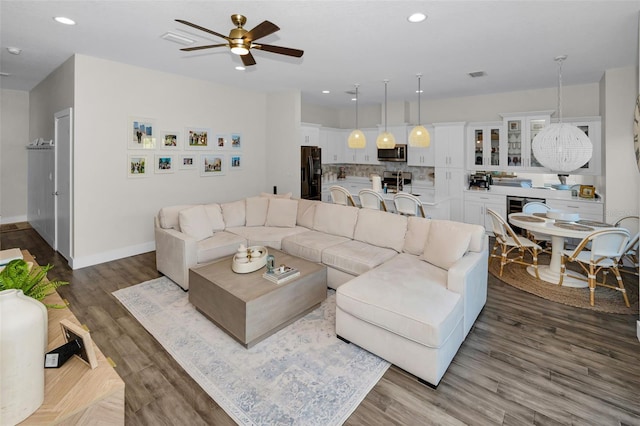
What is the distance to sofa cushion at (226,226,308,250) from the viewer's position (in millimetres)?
4496

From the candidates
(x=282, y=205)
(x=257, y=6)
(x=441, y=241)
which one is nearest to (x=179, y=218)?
(x=282, y=205)

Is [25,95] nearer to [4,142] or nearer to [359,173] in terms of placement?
[4,142]

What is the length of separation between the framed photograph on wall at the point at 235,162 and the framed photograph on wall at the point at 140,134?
149 centimetres

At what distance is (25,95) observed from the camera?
698 cm

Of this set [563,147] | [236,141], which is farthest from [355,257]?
[236,141]

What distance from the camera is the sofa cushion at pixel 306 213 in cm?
499

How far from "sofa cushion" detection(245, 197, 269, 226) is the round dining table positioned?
3597mm

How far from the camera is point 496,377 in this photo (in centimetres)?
241

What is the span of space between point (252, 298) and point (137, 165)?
12.0ft

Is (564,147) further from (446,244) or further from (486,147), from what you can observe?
(486,147)

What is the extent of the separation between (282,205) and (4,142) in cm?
643

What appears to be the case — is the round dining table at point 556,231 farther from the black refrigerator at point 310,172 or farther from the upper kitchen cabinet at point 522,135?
the black refrigerator at point 310,172

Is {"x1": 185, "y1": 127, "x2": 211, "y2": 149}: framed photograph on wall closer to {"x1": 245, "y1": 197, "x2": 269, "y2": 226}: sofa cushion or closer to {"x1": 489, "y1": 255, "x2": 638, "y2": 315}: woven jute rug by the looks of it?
{"x1": 245, "y1": 197, "x2": 269, "y2": 226}: sofa cushion

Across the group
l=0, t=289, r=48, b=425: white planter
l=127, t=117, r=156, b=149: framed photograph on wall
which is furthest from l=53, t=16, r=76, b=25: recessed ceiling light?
l=0, t=289, r=48, b=425: white planter
